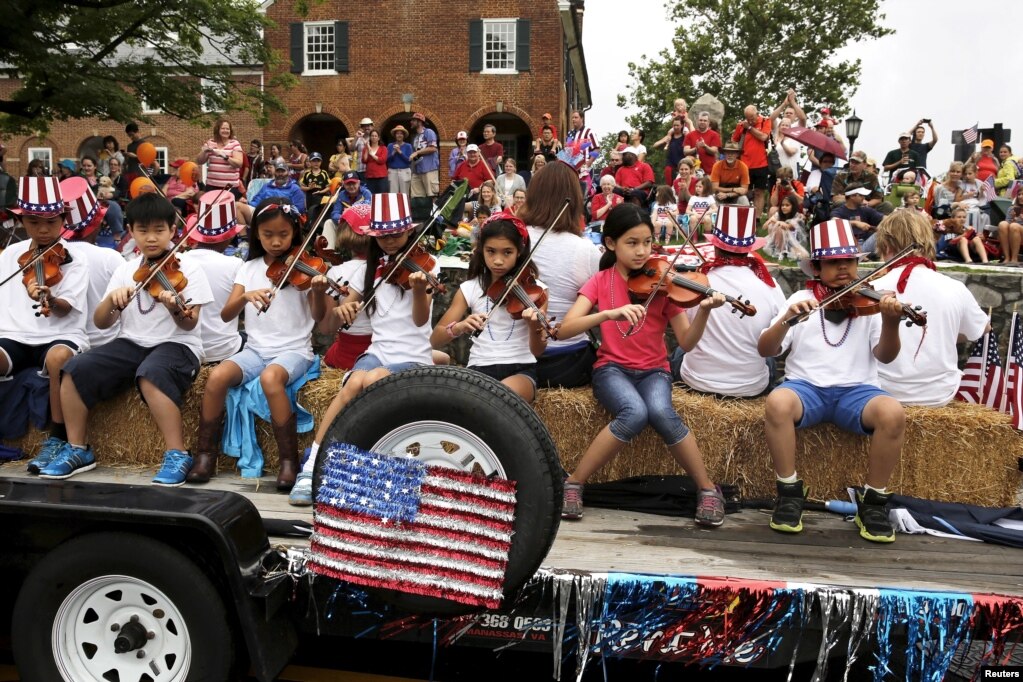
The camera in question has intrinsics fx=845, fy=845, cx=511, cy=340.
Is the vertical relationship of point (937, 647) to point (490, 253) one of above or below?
Answer: below

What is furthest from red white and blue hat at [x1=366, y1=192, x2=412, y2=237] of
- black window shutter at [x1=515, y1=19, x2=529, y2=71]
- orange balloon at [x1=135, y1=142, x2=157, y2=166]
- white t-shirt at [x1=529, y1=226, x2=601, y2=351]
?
black window shutter at [x1=515, y1=19, x2=529, y2=71]

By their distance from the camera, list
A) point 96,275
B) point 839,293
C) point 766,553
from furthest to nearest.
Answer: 1. point 96,275
2. point 839,293
3. point 766,553

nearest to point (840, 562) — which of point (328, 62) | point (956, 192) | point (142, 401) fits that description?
point (142, 401)

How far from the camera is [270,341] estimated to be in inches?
177

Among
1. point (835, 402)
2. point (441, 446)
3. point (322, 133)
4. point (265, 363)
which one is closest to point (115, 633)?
point (441, 446)

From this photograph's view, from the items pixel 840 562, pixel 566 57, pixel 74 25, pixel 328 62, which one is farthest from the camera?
pixel 566 57

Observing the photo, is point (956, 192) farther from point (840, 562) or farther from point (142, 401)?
point (142, 401)

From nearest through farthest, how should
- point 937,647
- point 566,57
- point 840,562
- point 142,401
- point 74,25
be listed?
1. point 937,647
2. point 840,562
3. point 142,401
4. point 74,25
5. point 566,57

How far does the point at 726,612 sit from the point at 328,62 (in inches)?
988

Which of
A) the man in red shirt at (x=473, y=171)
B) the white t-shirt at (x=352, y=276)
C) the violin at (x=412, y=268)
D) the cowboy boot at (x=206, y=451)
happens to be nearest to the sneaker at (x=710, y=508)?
the violin at (x=412, y=268)

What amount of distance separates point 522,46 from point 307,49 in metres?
6.43

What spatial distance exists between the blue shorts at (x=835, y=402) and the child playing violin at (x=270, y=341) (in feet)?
7.76

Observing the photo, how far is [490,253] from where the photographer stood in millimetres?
4086

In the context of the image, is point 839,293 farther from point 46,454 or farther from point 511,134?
point 511,134
